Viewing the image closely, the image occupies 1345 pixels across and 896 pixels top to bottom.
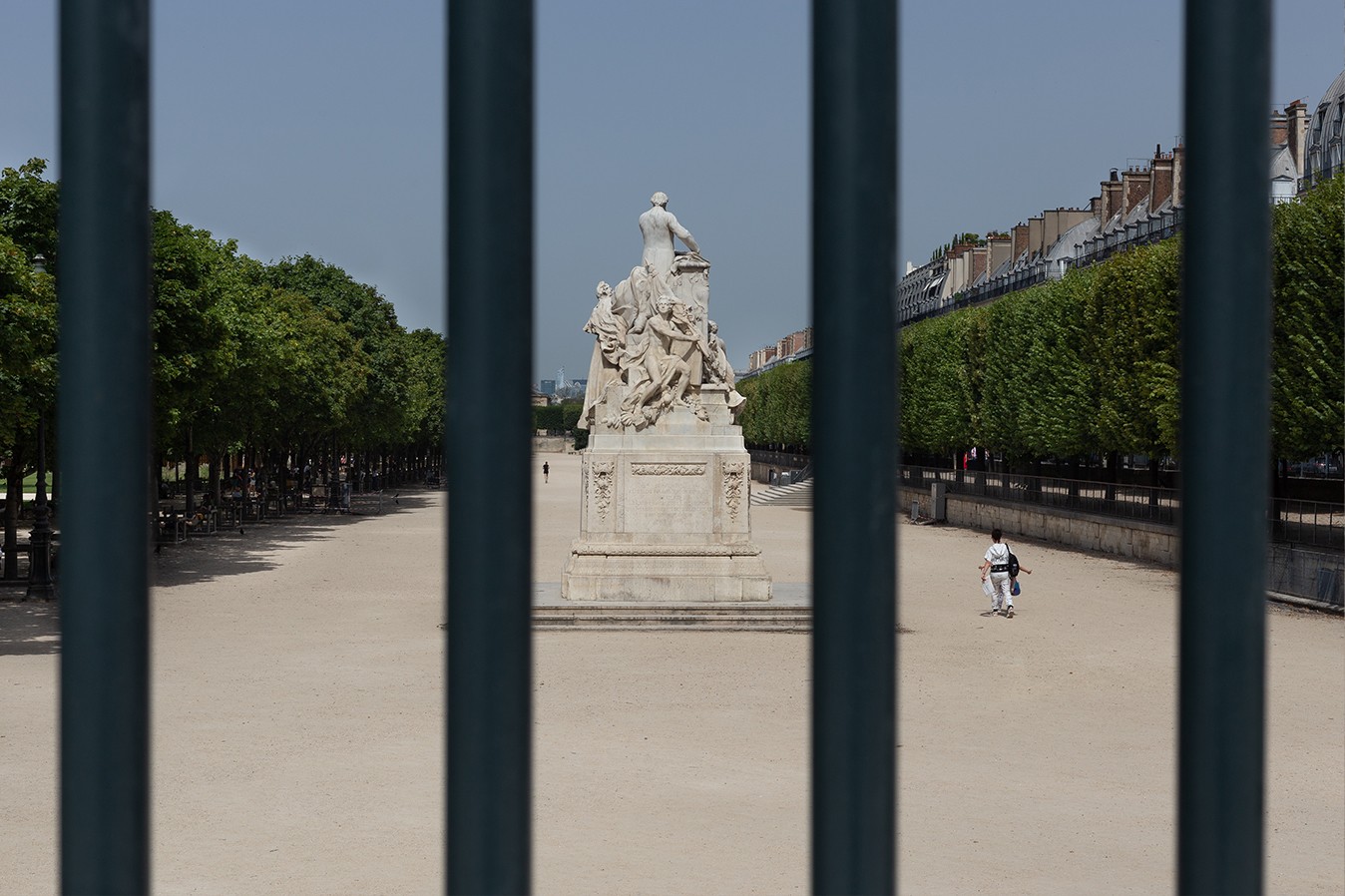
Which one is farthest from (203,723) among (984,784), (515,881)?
(515,881)

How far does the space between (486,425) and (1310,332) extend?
32946 millimetres

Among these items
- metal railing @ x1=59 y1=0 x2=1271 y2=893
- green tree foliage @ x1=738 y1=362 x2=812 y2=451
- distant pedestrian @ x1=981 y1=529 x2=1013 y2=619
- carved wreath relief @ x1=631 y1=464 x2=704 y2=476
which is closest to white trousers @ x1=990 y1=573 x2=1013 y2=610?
distant pedestrian @ x1=981 y1=529 x2=1013 y2=619

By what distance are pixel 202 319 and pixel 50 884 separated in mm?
23184

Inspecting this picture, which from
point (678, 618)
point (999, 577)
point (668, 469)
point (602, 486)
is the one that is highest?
point (668, 469)

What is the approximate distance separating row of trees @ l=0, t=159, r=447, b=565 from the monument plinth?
348 inches

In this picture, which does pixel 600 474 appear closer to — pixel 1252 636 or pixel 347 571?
pixel 347 571

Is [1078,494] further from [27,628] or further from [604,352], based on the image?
[27,628]

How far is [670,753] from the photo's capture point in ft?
45.1

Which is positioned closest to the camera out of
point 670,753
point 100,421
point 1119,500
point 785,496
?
point 100,421

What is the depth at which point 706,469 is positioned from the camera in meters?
24.3

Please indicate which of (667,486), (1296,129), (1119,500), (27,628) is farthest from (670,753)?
(1296,129)

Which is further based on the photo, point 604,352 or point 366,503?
point 366,503

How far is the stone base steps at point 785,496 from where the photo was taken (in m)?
73.4

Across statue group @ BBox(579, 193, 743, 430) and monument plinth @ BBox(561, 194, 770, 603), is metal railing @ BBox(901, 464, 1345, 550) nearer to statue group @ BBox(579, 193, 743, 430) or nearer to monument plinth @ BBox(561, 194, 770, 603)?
monument plinth @ BBox(561, 194, 770, 603)
